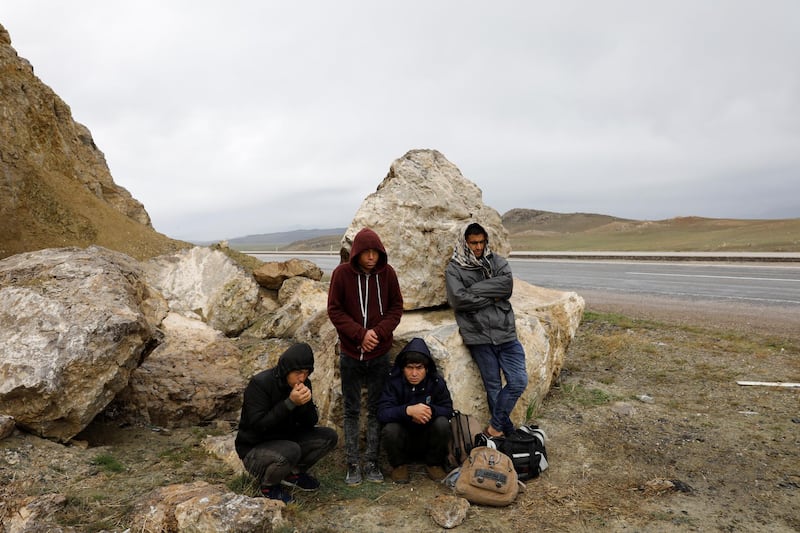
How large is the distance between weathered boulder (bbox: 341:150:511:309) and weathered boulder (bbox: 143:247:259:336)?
441 centimetres

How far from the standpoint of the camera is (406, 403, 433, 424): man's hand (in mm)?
4457

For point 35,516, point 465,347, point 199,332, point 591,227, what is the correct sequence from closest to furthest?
point 35,516 → point 465,347 → point 199,332 → point 591,227

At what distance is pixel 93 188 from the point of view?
13289mm

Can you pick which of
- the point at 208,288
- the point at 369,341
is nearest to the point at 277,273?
the point at 208,288

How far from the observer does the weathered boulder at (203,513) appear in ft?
10.8

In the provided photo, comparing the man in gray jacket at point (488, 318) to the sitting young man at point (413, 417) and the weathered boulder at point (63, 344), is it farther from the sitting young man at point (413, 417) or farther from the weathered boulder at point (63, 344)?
the weathered boulder at point (63, 344)

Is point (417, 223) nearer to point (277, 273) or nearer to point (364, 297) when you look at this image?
point (364, 297)

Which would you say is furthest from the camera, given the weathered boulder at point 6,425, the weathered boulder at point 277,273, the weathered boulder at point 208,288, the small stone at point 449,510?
the weathered boulder at point 277,273

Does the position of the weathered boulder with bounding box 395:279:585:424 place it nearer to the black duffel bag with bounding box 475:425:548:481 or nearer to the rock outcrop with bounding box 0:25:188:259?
the black duffel bag with bounding box 475:425:548:481

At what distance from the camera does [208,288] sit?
9820 millimetres

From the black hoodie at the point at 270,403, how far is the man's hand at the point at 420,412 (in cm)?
101

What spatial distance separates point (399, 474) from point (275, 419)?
1403mm

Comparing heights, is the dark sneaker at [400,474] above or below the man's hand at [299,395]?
below

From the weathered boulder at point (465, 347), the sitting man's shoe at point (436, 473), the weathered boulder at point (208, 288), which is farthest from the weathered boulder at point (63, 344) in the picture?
the weathered boulder at point (208, 288)
